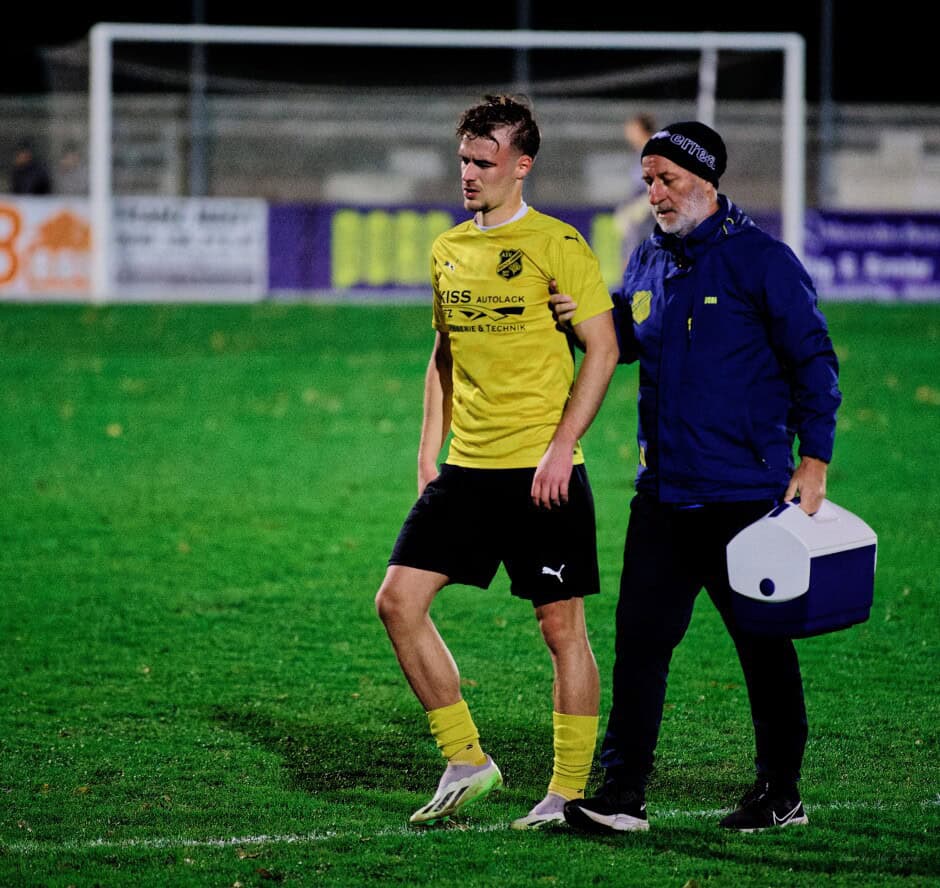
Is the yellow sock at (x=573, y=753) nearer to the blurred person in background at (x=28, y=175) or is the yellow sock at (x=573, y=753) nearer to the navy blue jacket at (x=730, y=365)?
the navy blue jacket at (x=730, y=365)

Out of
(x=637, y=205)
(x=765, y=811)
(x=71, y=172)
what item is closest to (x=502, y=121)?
(x=765, y=811)

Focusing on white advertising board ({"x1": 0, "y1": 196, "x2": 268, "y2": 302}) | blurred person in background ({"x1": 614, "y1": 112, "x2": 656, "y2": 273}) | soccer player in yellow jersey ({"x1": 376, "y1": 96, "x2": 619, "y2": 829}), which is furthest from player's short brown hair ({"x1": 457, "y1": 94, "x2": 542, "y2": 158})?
white advertising board ({"x1": 0, "y1": 196, "x2": 268, "y2": 302})

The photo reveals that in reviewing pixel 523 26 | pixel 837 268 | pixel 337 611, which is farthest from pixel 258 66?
pixel 337 611

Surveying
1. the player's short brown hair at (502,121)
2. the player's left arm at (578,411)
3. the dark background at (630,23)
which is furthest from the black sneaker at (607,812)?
the dark background at (630,23)

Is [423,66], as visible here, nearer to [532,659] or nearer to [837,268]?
[837,268]

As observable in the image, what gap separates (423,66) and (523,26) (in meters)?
6.30

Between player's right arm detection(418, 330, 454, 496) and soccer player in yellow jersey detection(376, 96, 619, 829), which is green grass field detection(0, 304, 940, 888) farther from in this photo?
player's right arm detection(418, 330, 454, 496)

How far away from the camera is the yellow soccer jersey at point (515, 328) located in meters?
4.84

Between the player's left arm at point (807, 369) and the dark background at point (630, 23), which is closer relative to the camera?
the player's left arm at point (807, 369)

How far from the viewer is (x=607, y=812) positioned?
4754mm

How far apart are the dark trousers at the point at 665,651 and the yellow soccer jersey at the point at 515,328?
377 millimetres

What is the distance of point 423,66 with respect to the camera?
1001 inches

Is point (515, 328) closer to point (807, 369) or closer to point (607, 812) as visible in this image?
point (807, 369)

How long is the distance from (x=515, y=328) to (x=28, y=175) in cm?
1899
